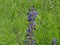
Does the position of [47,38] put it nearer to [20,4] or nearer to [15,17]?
[15,17]

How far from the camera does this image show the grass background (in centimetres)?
414

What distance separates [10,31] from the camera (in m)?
4.43

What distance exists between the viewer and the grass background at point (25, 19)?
4141 millimetres

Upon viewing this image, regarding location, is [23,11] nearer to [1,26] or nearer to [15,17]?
[15,17]

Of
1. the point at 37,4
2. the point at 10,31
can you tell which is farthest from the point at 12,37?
the point at 37,4

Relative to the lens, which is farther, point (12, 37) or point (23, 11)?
point (23, 11)

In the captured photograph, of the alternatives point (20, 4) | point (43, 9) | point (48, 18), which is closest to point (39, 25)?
point (48, 18)

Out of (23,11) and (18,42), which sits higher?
(23,11)

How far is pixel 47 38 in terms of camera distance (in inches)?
160

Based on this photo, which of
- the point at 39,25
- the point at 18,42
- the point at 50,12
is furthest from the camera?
the point at 50,12

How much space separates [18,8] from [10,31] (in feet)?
2.95

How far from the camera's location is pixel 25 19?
186 inches

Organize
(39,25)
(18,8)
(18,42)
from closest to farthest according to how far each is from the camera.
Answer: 1. (18,42)
2. (39,25)
3. (18,8)

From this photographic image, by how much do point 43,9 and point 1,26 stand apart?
3.08 ft
